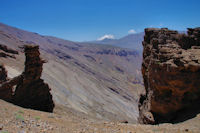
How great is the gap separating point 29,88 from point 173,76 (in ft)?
46.4

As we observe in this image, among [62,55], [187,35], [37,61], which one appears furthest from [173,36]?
[62,55]

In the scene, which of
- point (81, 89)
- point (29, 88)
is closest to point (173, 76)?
point (29, 88)

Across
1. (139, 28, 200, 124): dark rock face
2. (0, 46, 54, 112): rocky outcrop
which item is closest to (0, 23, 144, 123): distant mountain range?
(0, 46, 54, 112): rocky outcrop

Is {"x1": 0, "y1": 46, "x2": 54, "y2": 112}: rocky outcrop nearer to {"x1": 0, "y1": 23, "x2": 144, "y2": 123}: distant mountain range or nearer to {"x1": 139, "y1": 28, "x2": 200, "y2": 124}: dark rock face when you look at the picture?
{"x1": 0, "y1": 23, "x2": 144, "y2": 123}: distant mountain range

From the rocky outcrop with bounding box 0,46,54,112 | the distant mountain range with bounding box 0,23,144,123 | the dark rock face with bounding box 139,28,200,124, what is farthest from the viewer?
the distant mountain range with bounding box 0,23,144,123

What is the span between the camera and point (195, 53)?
14.0 metres

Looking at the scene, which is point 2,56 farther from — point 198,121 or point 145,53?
point 198,121

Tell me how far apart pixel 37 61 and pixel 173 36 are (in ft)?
47.2

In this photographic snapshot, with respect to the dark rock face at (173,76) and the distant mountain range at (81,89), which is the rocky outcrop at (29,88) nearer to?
the distant mountain range at (81,89)

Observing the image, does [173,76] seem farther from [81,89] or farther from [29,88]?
[81,89]

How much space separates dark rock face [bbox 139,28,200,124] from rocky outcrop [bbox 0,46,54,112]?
11.5m

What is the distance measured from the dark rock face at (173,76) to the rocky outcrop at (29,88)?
37.8 feet

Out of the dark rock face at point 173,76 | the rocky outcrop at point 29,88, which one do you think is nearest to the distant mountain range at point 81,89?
the rocky outcrop at point 29,88

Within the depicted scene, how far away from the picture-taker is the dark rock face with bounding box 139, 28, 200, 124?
42.6 feet
